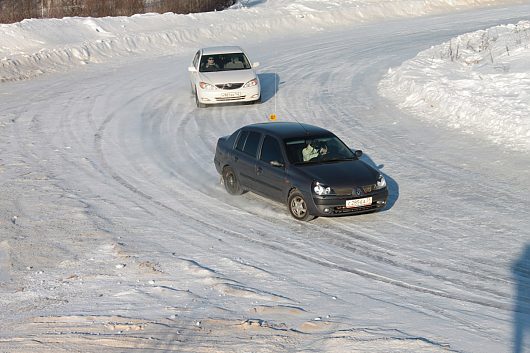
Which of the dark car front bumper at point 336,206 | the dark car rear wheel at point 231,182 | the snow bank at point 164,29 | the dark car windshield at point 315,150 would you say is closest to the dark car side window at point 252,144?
the dark car rear wheel at point 231,182

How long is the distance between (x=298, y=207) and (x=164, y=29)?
28336 millimetres

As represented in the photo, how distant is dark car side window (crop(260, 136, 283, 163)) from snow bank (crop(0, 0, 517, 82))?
61.1ft

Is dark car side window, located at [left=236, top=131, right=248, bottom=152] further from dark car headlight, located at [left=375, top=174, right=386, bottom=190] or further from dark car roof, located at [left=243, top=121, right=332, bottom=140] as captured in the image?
dark car headlight, located at [left=375, top=174, right=386, bottom=190]

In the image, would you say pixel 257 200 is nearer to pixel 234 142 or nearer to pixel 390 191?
pixel 234 142

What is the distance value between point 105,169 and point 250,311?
30.4 feet

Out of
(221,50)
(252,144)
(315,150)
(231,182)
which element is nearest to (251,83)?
(221,50)

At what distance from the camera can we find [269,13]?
45.6m

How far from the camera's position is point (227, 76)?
85.8 ft

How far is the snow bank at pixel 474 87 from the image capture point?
21.1 metres

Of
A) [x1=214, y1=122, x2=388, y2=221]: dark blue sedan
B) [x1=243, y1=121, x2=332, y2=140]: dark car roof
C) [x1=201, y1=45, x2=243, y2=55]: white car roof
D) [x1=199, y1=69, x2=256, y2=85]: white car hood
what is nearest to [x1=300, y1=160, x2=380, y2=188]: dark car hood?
[x1=214, y1=122, x2=388, y2=221]: dark blue sedan

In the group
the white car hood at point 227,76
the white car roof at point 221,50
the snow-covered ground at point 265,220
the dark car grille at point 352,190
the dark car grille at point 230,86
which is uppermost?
the white car roof at point 221,50

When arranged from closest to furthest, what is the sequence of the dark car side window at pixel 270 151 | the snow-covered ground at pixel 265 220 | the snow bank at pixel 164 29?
the snow-covered ground at pixel 265 220 → the dark car side window at pixel 270 151 → the snow bank at pixel 164 29

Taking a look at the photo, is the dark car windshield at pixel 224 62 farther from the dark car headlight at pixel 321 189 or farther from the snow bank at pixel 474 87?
the dark car headlight at pixel 321 189

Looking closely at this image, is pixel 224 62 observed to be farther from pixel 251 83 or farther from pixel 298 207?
pixel 298 207
